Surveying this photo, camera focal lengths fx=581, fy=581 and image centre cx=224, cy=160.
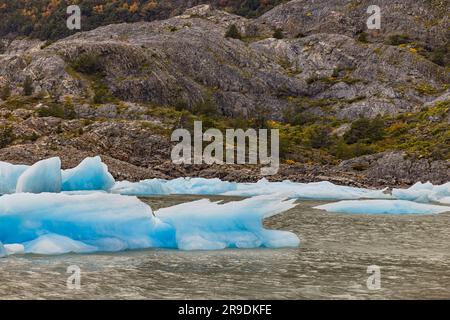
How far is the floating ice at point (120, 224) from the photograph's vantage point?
15391 mm

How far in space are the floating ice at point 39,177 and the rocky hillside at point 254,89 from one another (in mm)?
26193

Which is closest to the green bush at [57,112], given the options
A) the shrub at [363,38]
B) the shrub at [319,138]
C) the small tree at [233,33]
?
the shrub at [319,138]

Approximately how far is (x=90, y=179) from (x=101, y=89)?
52339mm

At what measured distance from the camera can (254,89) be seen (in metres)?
106

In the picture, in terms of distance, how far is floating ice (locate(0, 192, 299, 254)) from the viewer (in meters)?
15.4

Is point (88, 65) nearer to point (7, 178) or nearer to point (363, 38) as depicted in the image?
point (363, 38)

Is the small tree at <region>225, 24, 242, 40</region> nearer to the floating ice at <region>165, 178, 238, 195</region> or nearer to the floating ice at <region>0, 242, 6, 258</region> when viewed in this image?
the floating ice at <region>165, 178, 238, 195</region>
